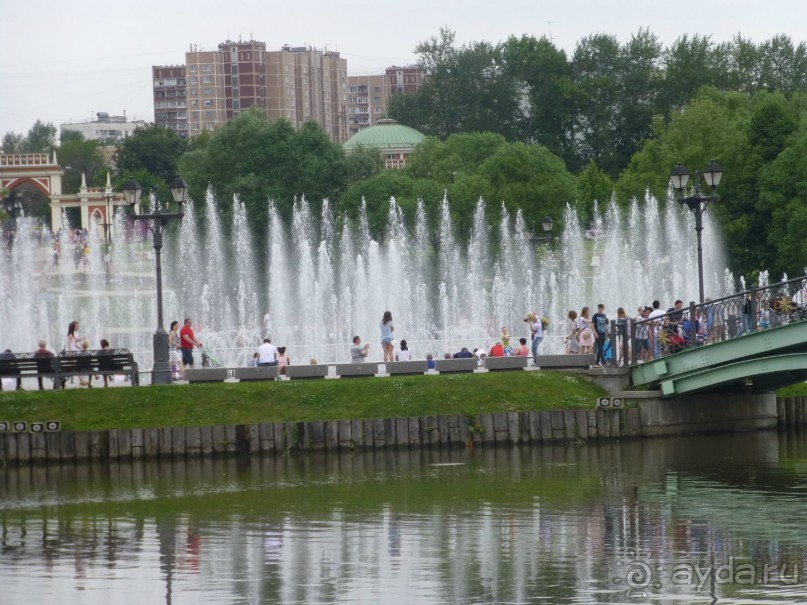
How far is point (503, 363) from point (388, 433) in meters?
3.82

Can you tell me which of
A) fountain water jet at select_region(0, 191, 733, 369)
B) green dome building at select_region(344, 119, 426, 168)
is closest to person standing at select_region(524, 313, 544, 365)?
fountain water jet at select_region(0, 191, 733, 369)

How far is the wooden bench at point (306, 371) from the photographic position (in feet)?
132

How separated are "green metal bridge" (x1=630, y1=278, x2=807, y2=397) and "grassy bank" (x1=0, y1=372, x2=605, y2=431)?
1647 millimetres

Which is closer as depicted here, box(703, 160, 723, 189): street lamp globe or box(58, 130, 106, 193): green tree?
box(703, 160, 723, 189): street lamp globe

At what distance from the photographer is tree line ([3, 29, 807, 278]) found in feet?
234

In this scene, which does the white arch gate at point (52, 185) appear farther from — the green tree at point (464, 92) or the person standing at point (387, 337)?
the person standing at point (387, 337)

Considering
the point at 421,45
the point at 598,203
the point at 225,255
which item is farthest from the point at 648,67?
the point at 225,255

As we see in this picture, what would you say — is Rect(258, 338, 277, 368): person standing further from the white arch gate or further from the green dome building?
the white arch gate

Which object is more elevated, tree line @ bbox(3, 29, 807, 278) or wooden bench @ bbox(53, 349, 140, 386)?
tree line @ bbox(3, 29, 807, 278)

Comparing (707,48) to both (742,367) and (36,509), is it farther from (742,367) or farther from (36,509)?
(36,509)

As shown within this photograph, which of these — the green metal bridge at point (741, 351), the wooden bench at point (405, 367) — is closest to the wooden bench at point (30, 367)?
the wooden bench at point (405, 367)

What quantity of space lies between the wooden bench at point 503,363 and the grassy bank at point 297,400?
66cm

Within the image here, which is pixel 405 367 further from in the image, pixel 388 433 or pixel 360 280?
pixel 360 280

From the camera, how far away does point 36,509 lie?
101 ft
